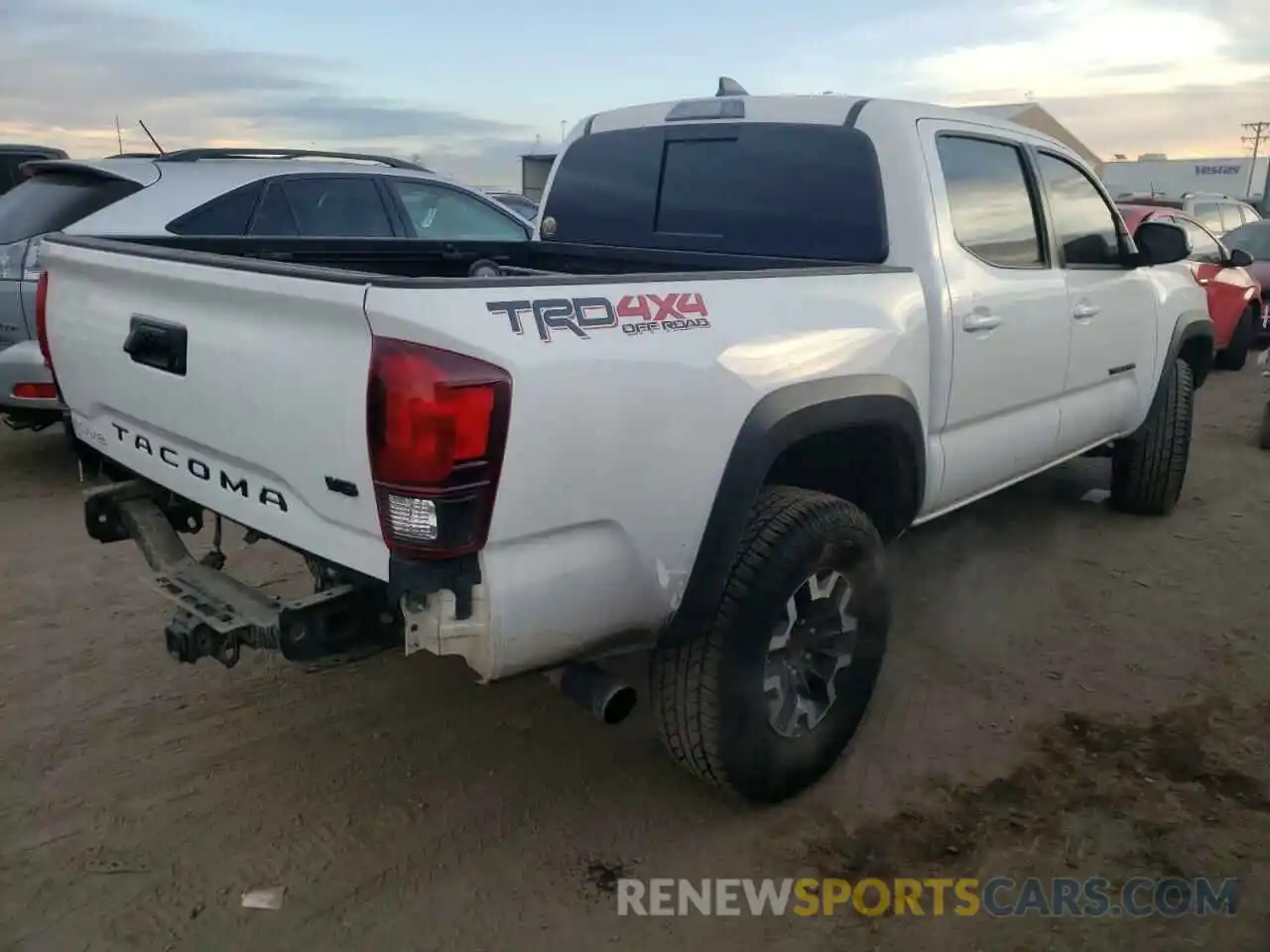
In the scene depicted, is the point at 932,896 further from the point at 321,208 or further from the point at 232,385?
the point at 321,208

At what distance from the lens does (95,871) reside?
2750 millimetres

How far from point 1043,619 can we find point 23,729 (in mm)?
3837

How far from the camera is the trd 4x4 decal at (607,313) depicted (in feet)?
7.26

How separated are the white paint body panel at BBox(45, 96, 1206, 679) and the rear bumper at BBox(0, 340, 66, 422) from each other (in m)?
2.53

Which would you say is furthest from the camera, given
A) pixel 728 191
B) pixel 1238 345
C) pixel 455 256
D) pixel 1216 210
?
pixel 1216 210

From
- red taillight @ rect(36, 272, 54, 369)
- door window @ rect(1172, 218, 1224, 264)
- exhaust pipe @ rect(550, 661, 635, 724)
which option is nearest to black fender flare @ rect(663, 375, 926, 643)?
exhaust pipe @ rect(550, 661, 635, 724)

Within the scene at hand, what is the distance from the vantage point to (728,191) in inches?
152

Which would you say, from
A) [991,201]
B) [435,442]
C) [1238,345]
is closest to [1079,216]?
[991,201]

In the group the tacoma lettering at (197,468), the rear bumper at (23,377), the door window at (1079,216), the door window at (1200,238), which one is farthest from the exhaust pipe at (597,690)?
the door window at (1200,238)

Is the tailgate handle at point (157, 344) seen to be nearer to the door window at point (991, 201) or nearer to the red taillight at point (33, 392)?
the door window at point (991, 201)

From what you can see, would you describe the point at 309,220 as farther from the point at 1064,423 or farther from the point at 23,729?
the point at 1064,423

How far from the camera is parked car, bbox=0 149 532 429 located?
5648 mm

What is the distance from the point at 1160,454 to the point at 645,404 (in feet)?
13.8

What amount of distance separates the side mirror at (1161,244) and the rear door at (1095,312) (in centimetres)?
11
